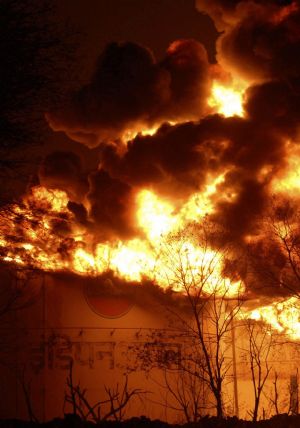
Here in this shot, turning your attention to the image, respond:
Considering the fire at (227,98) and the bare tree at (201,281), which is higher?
the fire at (227,98)

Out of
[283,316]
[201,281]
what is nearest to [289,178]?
[283,316]

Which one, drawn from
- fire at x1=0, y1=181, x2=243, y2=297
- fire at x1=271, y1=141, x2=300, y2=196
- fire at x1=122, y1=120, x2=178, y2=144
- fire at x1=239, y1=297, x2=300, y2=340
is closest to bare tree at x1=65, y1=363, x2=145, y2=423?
fire at x1=0, y1=181, x2=243, y2=297

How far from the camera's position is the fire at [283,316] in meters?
24.6

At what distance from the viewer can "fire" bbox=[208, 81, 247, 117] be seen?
27.7 m

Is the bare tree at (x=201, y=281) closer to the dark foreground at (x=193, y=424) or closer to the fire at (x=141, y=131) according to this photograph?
the fire at (x=141, y=131)

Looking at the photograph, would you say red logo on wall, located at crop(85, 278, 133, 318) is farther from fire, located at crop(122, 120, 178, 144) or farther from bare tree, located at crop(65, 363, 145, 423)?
fire, located at crop(122, 120, 178, 144)

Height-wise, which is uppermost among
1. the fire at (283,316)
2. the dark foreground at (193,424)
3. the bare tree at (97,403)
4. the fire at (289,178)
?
the fire at (289,178)

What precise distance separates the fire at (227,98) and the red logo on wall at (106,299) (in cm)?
921

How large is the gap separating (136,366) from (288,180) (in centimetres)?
980

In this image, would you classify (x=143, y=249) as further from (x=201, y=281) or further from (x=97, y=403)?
(x=97, y=403)

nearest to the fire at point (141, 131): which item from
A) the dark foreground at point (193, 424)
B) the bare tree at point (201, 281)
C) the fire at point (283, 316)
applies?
the bare tree at point (201, 281)

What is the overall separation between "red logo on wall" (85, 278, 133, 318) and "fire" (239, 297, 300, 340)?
16.1 feet

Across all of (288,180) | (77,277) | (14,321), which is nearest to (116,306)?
(77,277)

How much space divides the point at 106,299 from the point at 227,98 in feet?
34.5
